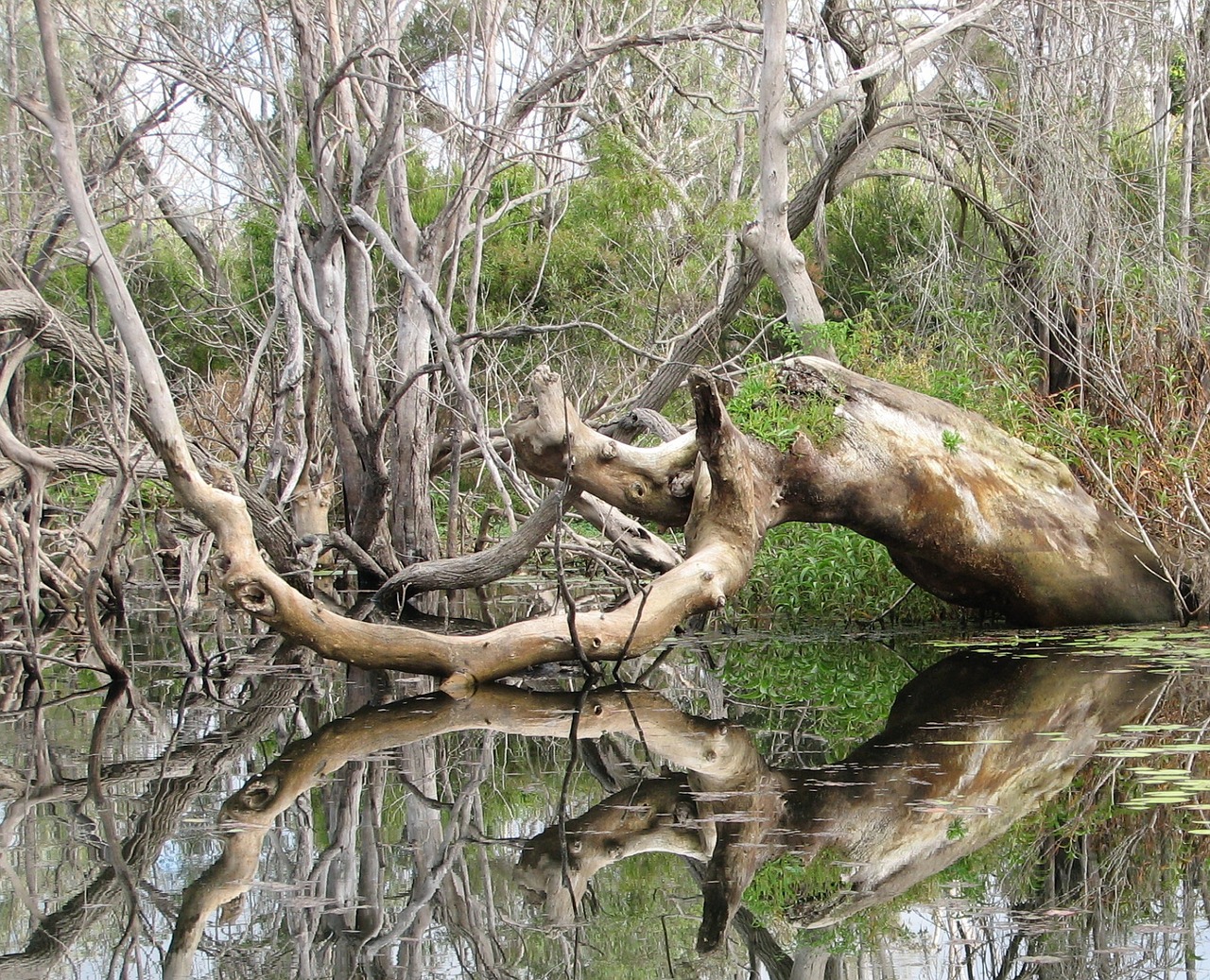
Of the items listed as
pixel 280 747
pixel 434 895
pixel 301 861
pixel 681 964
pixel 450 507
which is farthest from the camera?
pixel 450 507

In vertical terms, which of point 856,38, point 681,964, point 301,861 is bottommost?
point 681,964

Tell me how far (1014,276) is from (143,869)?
896cm

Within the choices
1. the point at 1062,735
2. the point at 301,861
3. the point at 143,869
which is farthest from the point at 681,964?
the point at 1062,735

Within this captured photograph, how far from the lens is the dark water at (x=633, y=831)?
3539 mm

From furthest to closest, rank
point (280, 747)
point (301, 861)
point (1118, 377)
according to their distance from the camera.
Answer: point (1118, 377) < point (280, 747) < point (301, 861)

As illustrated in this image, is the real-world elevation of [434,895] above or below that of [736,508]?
below

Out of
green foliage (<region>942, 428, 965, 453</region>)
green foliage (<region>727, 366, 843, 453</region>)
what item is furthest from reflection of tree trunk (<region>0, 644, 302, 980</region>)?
green foliage (<region>942, 428, 965, 453</region>)

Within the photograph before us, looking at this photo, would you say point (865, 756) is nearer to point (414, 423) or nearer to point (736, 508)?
point (736, 508)

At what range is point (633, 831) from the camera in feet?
14.8

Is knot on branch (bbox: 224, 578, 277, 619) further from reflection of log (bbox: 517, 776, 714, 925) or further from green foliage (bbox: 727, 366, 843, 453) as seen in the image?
green foliage (bbox: 727, 366, 843, 453)

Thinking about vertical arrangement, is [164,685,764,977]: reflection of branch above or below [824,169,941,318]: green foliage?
below

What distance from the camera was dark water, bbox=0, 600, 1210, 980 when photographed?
11.6 feet

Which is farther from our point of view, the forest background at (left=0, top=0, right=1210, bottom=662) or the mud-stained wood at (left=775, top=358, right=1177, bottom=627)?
the forest background at (left=0, top=0, right=1210, bottom=662)

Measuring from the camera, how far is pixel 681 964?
3447 millimetres
